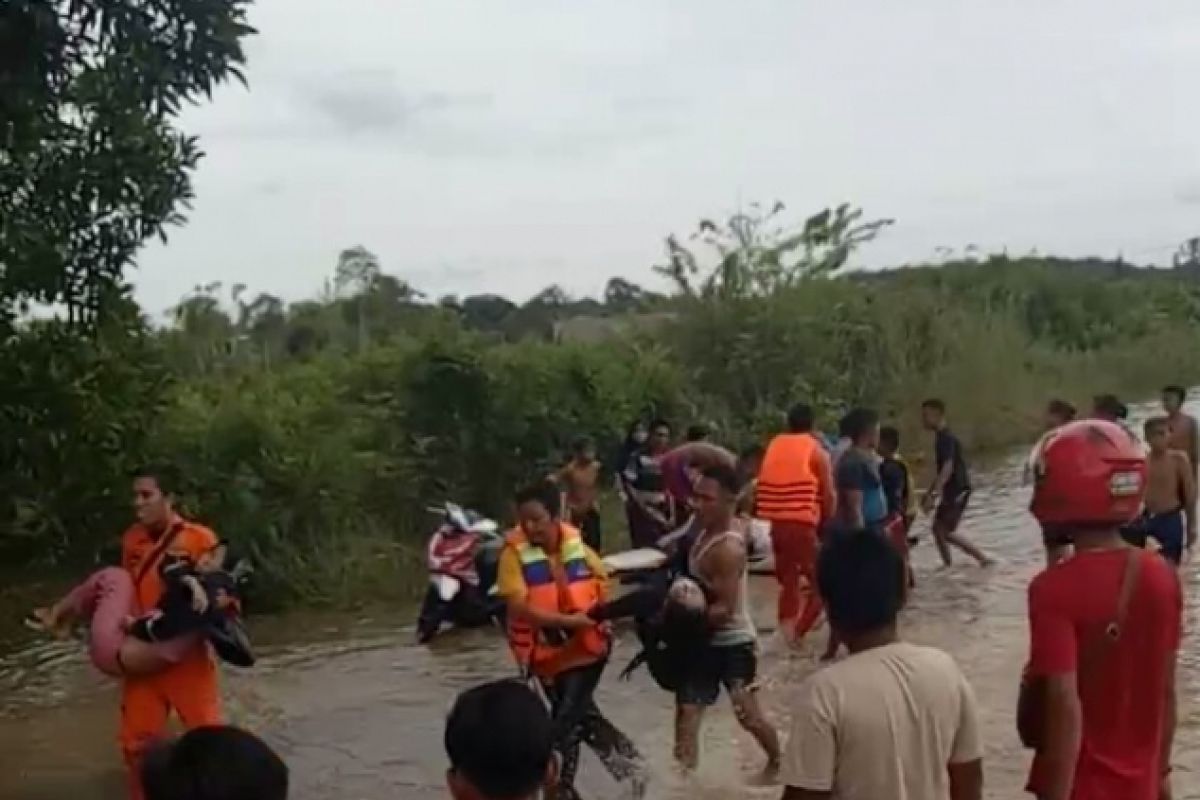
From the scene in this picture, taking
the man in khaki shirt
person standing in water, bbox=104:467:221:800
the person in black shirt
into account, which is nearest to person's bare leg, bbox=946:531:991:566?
the person in black shirt

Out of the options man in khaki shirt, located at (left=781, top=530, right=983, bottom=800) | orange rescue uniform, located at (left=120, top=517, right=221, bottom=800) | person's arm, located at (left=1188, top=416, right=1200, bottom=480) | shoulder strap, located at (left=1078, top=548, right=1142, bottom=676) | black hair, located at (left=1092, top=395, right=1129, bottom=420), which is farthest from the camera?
person's arm, located at (left=1188, top=416, right=1200, bottom=480)

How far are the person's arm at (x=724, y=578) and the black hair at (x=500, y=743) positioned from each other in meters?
4.79

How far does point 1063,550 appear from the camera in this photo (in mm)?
5082

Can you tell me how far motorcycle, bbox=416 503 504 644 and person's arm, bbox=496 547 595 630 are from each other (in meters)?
4.38

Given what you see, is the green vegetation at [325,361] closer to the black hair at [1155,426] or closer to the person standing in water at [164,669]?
the person standing in water at [164,669]

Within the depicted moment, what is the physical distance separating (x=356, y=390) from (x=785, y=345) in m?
10.0

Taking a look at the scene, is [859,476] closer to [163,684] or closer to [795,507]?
[795,507]

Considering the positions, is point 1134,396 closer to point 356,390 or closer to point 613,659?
point 356,390

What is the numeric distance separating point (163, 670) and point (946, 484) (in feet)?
31.3

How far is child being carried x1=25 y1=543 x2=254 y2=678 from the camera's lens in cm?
714

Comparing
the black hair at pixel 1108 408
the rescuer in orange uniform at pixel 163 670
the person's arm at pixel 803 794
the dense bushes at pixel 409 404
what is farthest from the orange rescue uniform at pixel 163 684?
the black hair at pixel 1108 408

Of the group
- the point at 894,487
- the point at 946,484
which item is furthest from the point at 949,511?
the point at 894,487

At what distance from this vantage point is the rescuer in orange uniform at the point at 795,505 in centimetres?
1211

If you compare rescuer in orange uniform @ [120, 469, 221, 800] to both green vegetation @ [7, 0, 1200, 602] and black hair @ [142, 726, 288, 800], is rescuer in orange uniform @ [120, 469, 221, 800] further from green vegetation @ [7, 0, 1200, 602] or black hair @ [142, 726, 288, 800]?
black hair @ [142, 726, 288, 800]
